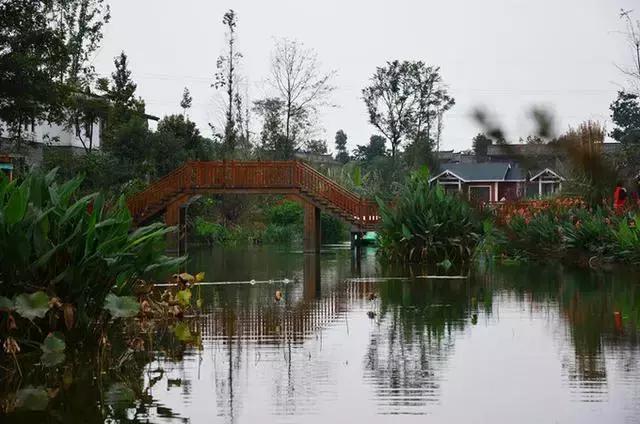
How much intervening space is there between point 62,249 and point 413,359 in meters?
3.50

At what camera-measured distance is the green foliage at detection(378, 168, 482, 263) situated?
27203 millimetres

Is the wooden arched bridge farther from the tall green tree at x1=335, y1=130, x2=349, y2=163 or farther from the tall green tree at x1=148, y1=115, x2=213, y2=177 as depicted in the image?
the tall green tree at x1=335, y1=130, x2=349, y2=163

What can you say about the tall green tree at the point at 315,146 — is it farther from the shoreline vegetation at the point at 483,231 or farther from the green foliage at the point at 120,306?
the green foliage at the point at 120,306

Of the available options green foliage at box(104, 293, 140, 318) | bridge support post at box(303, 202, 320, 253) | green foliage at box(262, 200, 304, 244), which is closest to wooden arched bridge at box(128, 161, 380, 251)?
bridge support post at box(303, 202, 320, 253)

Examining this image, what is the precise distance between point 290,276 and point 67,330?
14181 millimetres

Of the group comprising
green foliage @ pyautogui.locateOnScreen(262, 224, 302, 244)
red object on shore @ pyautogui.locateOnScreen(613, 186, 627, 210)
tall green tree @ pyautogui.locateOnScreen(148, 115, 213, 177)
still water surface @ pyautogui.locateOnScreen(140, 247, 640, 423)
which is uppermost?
tall green tree @ pyautogui.locateOnScreen(148, 115, 213, 177)

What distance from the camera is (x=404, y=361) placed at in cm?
1039

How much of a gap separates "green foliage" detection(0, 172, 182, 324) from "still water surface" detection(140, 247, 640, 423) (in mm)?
1038

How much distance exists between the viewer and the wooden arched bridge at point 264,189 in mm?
41750

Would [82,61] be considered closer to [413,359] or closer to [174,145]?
[174,145]

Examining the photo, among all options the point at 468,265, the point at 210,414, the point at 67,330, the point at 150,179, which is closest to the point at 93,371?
the point at 67,330

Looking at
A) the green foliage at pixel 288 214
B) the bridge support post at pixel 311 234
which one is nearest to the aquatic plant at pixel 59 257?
the bridge support post at pixel 311 234

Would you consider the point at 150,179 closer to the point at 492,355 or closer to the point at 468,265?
the point at 468,265

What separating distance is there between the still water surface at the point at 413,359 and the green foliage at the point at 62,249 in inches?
40.9
